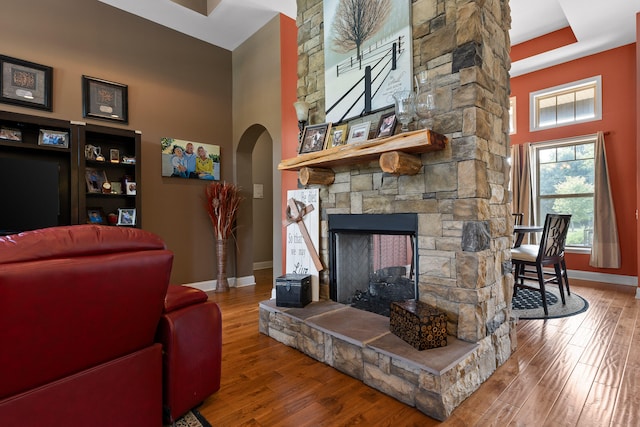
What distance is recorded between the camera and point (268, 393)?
174cm

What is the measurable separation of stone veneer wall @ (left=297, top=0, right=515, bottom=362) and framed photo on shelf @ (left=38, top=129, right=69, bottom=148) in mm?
3222

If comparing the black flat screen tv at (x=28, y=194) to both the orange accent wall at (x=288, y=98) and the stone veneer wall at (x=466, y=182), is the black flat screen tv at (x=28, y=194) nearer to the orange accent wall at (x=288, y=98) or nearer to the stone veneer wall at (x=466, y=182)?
the orange accent wall at (x=288, y=98)

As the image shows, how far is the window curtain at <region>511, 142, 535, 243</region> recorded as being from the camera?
16.3 feet

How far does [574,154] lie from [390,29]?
4.09 meters

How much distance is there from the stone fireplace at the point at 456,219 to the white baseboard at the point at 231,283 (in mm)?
2360

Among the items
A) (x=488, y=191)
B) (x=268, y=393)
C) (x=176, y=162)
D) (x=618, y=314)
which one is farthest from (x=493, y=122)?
(x=176, y=162)

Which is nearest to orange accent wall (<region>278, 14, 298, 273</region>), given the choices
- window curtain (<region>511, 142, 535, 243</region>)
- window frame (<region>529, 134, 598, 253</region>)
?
window curtain (<region>511, 142, 535, 243</region>)

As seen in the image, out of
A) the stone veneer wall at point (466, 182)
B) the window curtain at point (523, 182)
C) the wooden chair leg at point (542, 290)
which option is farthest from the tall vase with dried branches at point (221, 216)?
the window curtain at point (523, 182)

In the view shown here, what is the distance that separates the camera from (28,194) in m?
2.99

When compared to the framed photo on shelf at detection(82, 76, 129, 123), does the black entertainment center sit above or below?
below

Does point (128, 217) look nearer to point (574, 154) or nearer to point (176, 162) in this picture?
point (176, 162)

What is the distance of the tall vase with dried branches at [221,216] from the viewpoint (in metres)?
4.14

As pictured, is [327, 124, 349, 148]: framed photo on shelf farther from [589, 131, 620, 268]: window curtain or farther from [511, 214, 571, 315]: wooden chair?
[589, 131, 620, 268]: window curtain

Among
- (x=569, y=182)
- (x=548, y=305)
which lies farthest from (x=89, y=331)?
(x=569, y=182)
